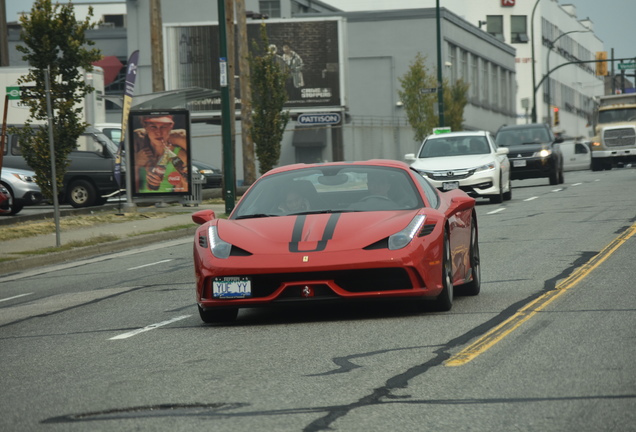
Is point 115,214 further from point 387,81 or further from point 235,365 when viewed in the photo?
point 387,81

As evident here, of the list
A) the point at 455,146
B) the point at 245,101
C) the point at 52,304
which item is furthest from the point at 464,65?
the point at 52,304

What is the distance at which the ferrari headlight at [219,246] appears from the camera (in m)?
9.62

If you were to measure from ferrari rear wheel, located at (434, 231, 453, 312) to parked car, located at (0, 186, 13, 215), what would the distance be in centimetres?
1780

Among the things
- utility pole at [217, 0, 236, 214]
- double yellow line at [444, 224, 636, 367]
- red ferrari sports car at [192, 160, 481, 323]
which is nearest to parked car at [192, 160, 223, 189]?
utility pole at [217, 0, 236, 214]

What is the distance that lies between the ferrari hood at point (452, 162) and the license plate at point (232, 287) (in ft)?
55.2

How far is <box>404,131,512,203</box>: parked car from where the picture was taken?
26.2 metres

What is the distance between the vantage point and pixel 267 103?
37.6 meters

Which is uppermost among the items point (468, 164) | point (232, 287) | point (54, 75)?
point (54, 75)

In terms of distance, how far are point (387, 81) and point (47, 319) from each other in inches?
2284

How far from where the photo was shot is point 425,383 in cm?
687

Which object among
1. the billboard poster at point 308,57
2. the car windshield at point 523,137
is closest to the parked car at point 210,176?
the car windshield at point 523,137

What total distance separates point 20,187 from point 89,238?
303 inches

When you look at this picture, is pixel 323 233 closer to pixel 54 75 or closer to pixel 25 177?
pixel 54 75

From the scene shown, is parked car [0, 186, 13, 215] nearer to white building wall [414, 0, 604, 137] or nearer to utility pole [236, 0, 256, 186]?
utility pole [236, 0, 256, 186]
